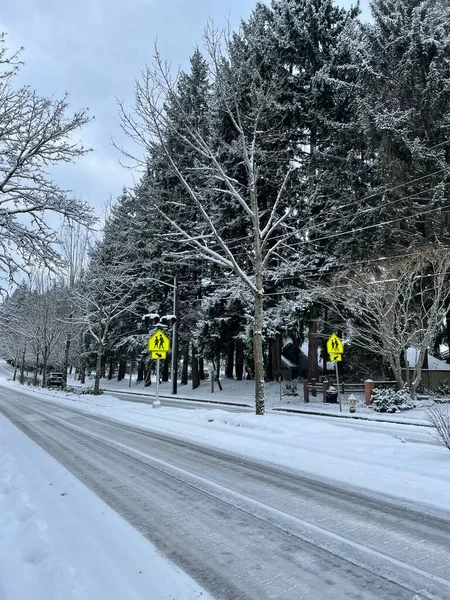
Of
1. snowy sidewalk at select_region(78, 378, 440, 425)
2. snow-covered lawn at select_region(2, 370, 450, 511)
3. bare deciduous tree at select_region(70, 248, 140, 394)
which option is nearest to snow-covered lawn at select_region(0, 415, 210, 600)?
snow-covered lawn at select_region(2, 370, 450, 511)

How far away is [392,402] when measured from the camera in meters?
17.8

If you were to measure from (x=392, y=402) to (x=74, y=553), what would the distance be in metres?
16.4

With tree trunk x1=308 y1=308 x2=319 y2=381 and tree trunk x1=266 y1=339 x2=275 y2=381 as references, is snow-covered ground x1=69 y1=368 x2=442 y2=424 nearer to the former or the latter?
tree trunk x1=266 y1=339 x2=275 y2=381

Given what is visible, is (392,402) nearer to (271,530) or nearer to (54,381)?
(271,530)

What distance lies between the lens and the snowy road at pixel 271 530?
11.0ft

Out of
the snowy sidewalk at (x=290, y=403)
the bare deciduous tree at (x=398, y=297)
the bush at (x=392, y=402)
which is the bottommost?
the snowy sidewalk at (x=290, y=403)

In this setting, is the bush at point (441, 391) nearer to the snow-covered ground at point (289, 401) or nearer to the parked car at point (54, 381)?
the snow-covered ground at point (289, 401)

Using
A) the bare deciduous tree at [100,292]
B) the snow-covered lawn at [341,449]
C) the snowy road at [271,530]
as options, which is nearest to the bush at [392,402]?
the snow-covered lawn at [341,449]

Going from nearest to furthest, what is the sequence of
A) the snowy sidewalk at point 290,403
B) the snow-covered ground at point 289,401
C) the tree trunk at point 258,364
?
the tree trunk at point 258,364, the snowy sidewalk at point 290,403, the snow-covered ground at point 289,401

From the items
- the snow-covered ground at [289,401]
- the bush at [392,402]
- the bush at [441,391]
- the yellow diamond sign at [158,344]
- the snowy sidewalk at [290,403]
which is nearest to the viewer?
the snowy sidewalk at [290,403]

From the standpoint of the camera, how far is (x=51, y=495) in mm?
5875

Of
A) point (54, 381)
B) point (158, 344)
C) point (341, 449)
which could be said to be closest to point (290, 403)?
point (158, 344)

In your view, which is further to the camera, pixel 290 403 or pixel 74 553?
pixel 290 403

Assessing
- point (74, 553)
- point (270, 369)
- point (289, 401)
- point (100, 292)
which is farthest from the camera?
point (270, 369)
